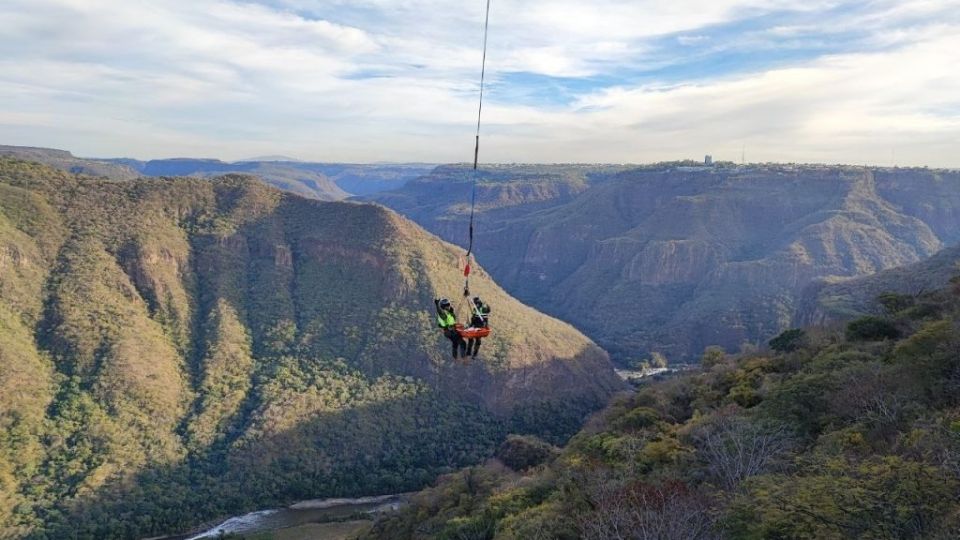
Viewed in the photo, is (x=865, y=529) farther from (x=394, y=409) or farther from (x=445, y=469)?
(x=394, y=409)

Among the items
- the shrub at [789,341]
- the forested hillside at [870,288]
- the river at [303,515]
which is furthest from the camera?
the forested hillside at [870,288]

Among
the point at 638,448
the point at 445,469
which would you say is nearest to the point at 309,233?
the point at 445,469

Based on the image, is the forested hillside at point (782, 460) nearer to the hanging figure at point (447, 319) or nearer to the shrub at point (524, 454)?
the hanging figure at point (447, 319)

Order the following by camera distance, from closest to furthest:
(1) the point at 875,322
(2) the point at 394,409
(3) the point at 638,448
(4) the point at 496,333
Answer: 1. (3) the point at 638,448
2. (1) the point at 875,322
3. (2) the point at 394,409
4. (4) the point at 496,333

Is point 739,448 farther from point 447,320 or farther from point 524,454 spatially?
point 524,454

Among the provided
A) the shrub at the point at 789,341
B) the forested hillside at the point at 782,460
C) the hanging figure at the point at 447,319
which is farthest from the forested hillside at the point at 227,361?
the hanging figure at the point at 447,319

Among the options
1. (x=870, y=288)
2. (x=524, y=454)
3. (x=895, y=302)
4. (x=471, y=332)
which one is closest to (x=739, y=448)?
(x=471, y=332)
